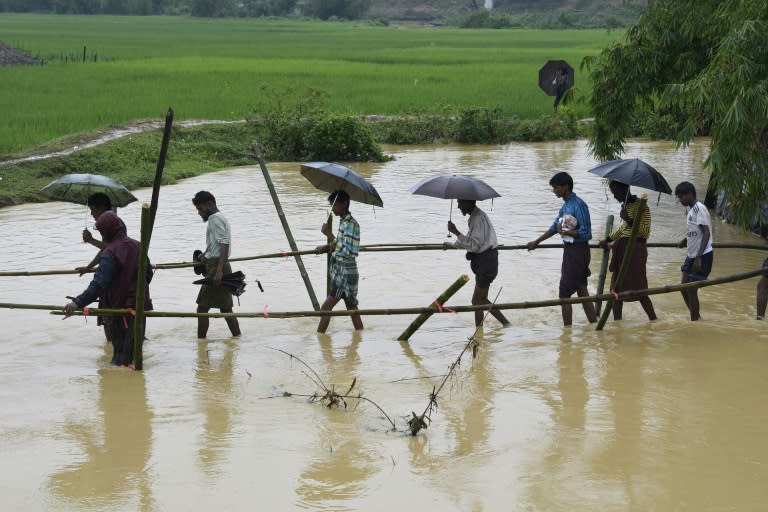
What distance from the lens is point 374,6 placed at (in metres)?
83.7

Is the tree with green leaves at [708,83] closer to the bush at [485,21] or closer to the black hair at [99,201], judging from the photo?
the black hair at [99,201]

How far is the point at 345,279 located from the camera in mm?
7527

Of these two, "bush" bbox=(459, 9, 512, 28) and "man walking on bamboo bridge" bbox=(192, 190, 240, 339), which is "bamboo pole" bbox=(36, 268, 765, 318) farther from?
"bush" bbox=(459, 9, 512, 28)

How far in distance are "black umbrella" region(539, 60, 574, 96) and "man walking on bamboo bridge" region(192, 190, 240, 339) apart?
51.2 feet

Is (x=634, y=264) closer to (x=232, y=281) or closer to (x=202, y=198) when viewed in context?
(x=232, y=281)

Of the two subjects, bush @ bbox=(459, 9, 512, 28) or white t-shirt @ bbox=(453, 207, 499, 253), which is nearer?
white t-shirt @ bbox=(453, 207, 499, 253)

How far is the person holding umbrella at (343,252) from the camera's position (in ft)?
24.4

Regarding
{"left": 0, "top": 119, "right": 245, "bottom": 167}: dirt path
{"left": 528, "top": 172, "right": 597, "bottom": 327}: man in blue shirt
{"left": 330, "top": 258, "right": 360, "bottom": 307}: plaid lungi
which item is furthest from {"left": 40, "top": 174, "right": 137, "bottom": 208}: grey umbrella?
{"left": 0, "top": 119, "right": 245, "bottom": 167}: dirt path

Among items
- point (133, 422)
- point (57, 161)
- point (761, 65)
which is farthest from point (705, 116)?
point (57, 161)

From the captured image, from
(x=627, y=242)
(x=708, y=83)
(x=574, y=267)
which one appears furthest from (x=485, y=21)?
(x=574, y=267)

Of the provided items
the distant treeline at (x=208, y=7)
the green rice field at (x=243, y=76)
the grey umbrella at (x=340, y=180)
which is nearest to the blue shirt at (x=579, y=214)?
Answer: the grey umbrella at (x=340, y=180)

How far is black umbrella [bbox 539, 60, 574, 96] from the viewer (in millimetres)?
22156

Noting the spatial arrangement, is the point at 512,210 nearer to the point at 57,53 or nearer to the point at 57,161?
the point at 57,161

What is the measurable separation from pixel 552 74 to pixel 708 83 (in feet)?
46.4
